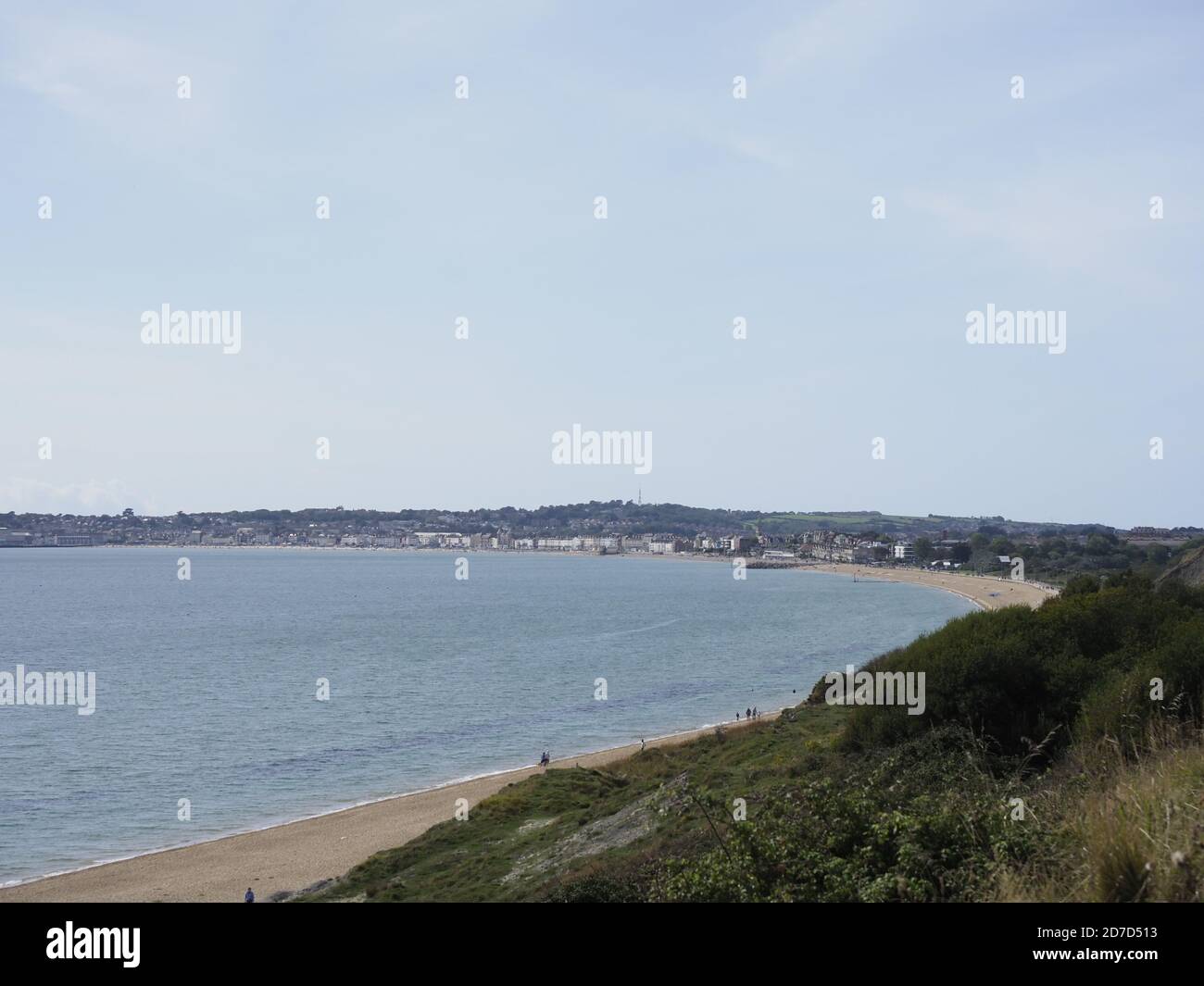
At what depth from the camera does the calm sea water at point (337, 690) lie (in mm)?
33531

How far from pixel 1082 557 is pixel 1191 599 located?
130 metres

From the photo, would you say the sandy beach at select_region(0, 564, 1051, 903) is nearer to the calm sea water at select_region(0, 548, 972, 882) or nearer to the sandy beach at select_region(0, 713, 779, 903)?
the sandy beach at select_region(0, 713, 779, 903)

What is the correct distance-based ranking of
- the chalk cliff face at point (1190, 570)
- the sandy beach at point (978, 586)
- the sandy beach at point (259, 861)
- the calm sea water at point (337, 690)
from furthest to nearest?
the sandy beach at point (978, 586)
the chalk cliff face at point (1190, 570)
the calm sea water at point (337, 690)
the sandy beach at point (259, 861)

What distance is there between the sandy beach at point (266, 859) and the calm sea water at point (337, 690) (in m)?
1.59

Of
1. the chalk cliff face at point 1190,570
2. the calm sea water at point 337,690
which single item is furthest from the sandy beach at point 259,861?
the chalk cliff face at point 1190,570

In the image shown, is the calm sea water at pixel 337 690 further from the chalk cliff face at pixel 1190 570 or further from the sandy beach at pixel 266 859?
the chalk cliff face at pixel 1190 570

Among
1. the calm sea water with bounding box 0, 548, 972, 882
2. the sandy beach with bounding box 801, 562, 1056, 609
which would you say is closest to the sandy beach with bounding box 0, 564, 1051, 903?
the calm sea water with bounding box 0, 548, 972, 882

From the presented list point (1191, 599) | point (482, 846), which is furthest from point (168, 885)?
point (1191, 599)

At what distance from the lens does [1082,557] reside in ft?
472

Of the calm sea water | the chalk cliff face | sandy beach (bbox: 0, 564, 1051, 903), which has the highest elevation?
the chalk cliff face

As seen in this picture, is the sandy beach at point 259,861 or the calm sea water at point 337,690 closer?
the sandy beach at point 259,861

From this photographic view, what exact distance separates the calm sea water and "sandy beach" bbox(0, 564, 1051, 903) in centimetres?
159

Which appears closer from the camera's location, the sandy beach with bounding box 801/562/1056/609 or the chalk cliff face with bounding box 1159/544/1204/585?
the chalk cliff face with bounding box 1159/544/1204/585

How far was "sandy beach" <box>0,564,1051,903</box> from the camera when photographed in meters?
23.8
